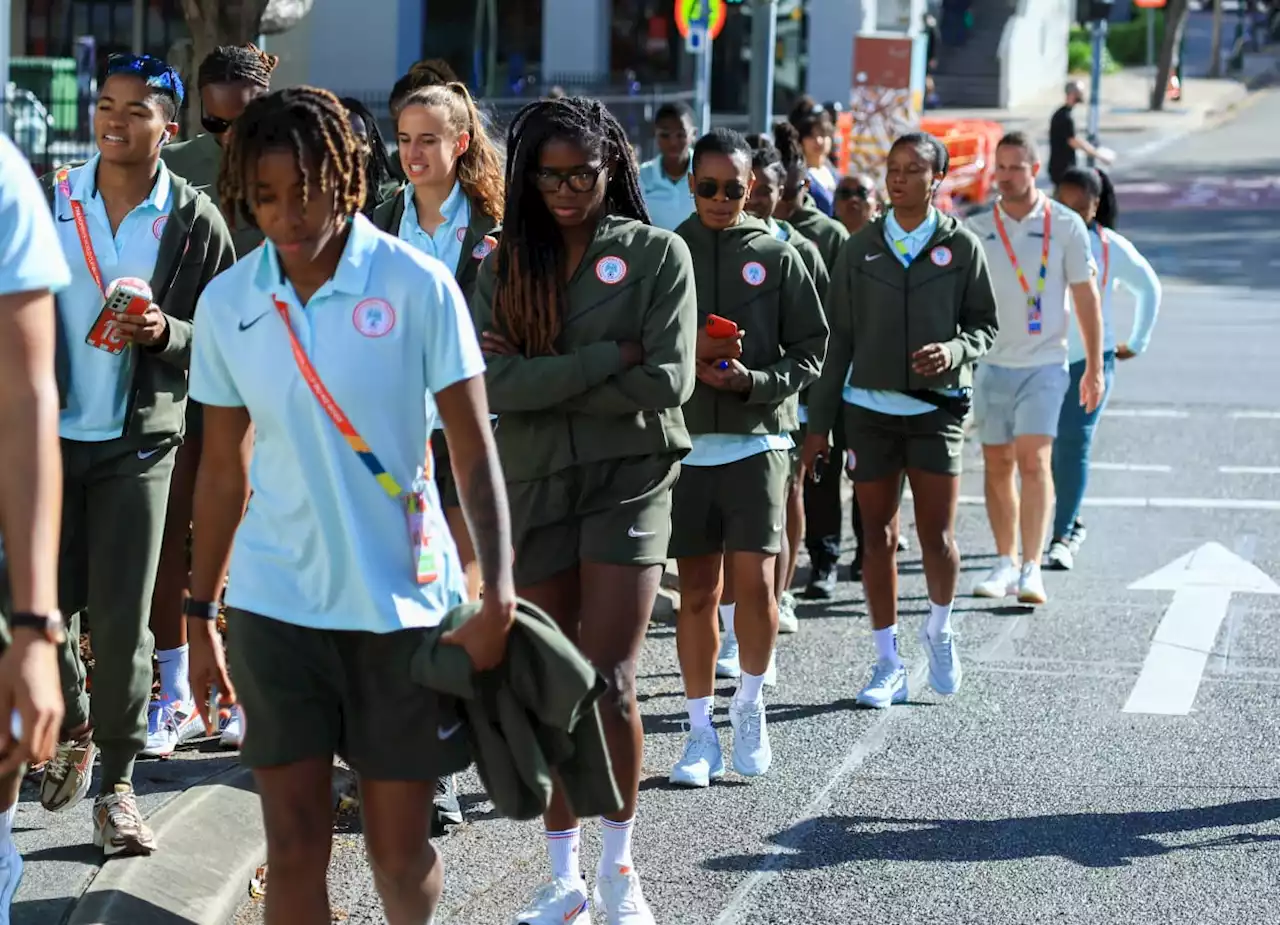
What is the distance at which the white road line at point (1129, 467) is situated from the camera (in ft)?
44.3

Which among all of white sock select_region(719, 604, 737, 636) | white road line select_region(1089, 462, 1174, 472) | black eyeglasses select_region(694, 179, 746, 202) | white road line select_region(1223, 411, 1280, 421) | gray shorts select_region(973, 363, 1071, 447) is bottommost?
white road line select_region(1089, 462, 1174, 472)

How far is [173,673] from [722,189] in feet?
7.75

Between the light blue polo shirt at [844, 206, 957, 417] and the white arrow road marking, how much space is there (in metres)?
1.39

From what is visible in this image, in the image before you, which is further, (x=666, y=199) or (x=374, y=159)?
(x=666, y=199)

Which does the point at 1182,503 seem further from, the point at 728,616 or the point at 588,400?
the point at 588,400

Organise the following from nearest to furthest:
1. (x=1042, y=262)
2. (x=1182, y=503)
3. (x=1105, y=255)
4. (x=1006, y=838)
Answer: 1. (x=1006, y=838)
2. (x=1042, y=262)
3. (x=1105, y=255)
4. (x=1182, y=503)

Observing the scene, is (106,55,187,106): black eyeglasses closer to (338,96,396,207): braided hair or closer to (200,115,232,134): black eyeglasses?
(338,96,396,207): braided hair

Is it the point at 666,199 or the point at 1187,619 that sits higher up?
the point at 666,199

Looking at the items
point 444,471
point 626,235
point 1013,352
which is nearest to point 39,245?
point 626,235

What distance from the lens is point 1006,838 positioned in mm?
6352

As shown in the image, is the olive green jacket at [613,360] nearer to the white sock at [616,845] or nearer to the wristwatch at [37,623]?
the white sock at [616,845]

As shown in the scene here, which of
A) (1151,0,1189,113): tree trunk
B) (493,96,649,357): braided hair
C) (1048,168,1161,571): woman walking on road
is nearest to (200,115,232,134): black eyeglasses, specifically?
(493,96,649,357): braided hair

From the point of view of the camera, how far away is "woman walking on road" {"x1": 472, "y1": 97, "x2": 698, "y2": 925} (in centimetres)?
543

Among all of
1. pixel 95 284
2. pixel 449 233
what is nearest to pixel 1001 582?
pixel 449 233
